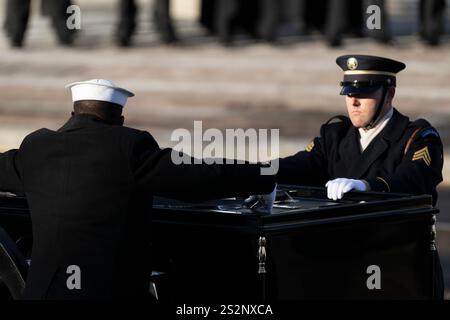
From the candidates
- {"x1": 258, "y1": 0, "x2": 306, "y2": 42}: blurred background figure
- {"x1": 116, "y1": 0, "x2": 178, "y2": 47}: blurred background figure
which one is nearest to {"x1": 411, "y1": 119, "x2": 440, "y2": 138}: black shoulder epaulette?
{"x1": 258, "y1": 0, "x2": 306, "y2": 42}: blurred background figure

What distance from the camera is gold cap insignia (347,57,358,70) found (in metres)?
6.11

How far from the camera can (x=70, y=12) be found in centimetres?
2183

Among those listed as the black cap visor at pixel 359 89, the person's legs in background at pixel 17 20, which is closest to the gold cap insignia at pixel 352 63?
the black cap visor at pixel 359 89

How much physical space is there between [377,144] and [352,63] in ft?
1.25

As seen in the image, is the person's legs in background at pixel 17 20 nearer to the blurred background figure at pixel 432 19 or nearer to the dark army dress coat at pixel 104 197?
the blurred background figure at pixel 432 19

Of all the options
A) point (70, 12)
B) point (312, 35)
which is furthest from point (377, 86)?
point (312, 35)

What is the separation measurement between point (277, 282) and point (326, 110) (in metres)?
13.7

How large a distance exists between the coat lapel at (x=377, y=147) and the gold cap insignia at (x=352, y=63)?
0.88 feet

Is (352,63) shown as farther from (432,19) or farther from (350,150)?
(432,19)

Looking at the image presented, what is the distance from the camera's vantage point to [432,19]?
20250 mm

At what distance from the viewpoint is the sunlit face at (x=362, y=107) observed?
6004mm

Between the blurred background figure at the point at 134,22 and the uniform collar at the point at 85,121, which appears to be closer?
the uniform collar at the point at 85,121

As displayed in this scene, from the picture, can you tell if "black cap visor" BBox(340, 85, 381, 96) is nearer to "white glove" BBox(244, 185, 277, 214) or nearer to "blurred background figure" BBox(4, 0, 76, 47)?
A: "white glove" BBox(244, 185, 277, 214)
